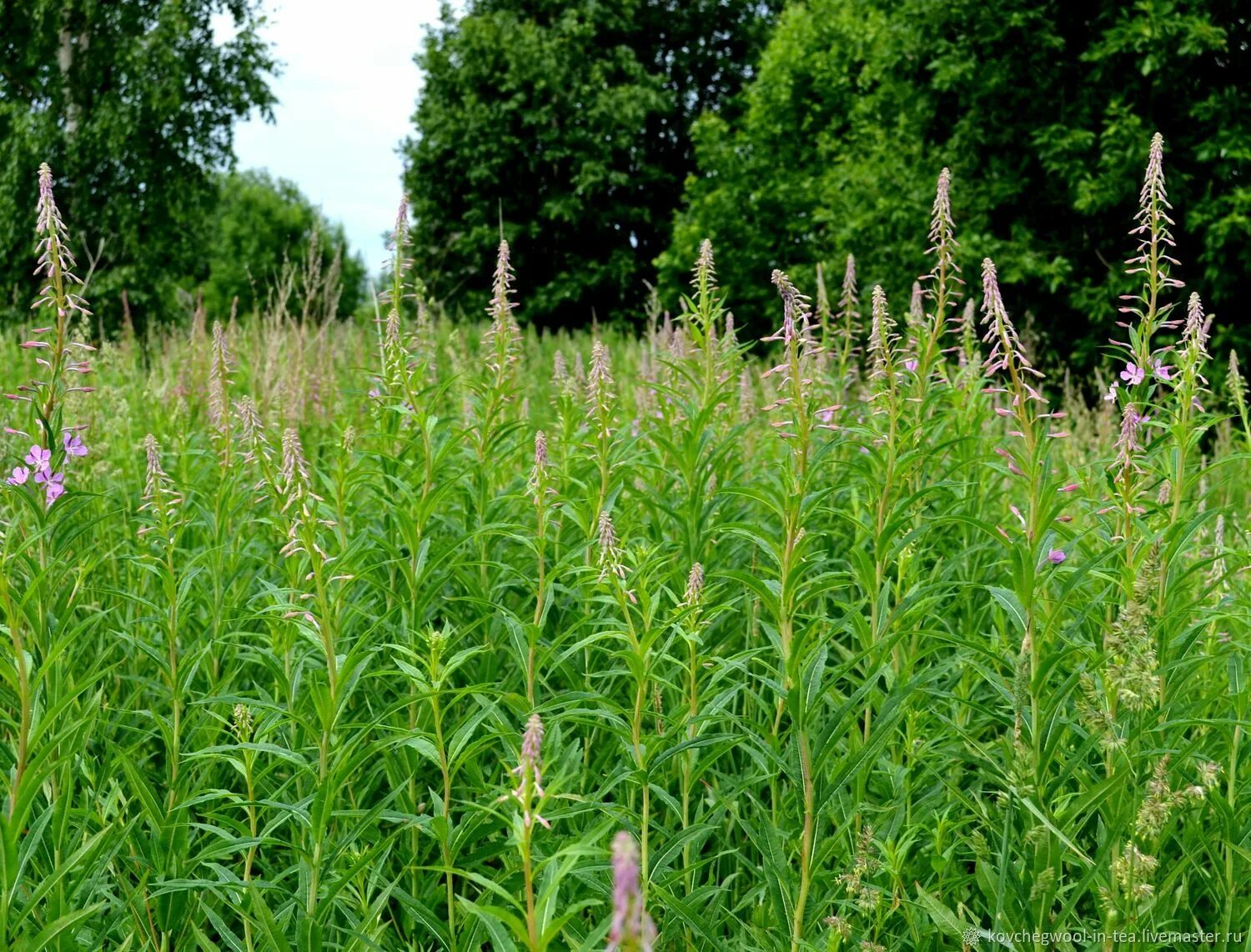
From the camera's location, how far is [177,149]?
25.2 m

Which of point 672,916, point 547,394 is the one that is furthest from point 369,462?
point 547,394

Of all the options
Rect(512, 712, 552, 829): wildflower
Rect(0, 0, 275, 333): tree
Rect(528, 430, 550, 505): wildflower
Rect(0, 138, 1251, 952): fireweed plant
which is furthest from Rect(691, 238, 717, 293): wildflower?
Rect(0, 0, 275, 333): tree

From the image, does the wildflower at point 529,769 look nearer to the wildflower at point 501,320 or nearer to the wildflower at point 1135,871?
the wildflower at point 1135,871

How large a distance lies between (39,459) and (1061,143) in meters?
11.1

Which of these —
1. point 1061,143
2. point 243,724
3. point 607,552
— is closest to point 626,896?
point 607,552

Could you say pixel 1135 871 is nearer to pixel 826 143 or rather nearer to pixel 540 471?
pixel 540 471

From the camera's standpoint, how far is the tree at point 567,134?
28375 mm

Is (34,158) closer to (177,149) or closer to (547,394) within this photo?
(177,149)

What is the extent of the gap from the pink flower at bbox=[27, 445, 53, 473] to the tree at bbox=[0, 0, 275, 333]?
23.3 m

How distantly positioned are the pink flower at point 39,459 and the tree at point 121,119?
76.3ft

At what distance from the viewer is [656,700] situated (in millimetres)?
2561

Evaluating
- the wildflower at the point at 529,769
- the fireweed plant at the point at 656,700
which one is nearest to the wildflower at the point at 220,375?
the fireweed plant at the point at 656,700

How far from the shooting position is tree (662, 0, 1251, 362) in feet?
34.9

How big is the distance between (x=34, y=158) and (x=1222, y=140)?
77.4ft
